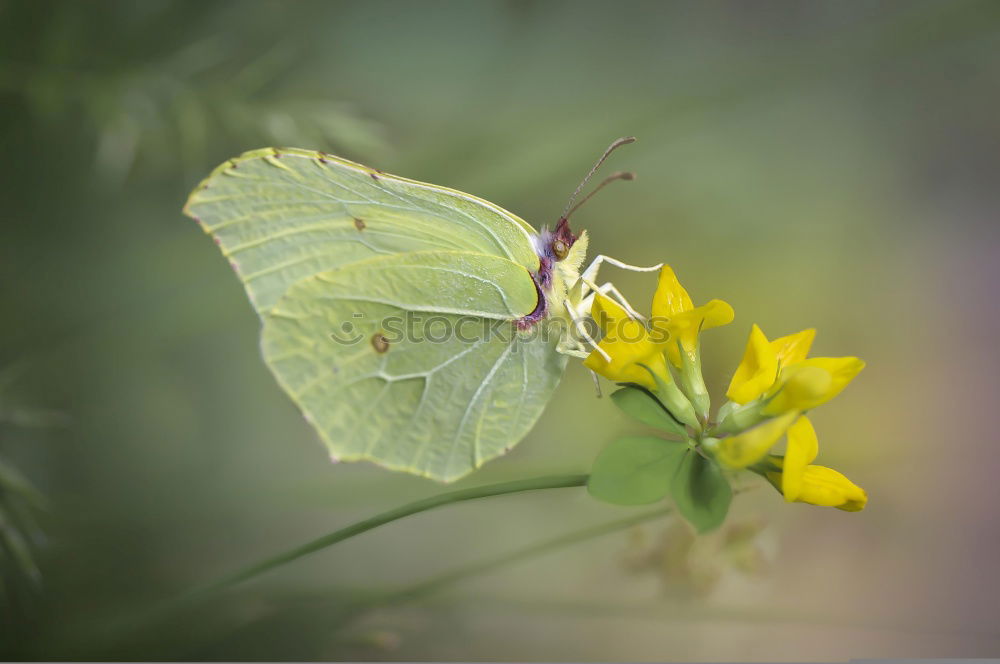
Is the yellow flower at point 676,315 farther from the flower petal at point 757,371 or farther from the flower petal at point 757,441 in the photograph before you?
the flower petal at point 757,441

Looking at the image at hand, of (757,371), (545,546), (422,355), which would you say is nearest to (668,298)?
(757,371)

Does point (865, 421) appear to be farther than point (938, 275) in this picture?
No

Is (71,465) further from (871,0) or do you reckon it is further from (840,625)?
(871,0)

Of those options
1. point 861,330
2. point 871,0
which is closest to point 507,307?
point 861,330

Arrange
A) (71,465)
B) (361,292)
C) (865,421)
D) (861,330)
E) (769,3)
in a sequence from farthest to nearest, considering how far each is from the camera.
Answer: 1. (769,3)
2. (861,330)
3. (865,421)
4. (71,465)
5. (361,292)

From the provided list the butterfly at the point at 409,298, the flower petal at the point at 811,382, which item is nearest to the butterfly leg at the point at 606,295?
the butterfly at the point at 409,298

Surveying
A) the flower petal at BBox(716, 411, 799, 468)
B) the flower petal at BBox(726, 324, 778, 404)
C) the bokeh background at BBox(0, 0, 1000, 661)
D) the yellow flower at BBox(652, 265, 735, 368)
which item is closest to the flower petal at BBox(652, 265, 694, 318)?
the yellow flower at BBox(652, 265, 735, 368)

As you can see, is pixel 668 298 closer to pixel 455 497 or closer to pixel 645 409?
pixel 645 409
